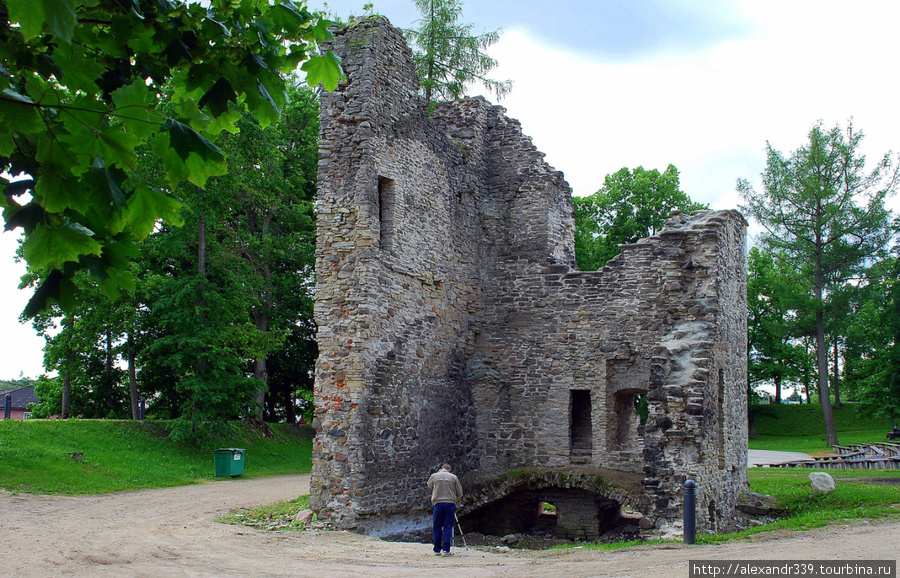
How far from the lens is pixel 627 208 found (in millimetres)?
35375

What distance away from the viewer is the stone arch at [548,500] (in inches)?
596

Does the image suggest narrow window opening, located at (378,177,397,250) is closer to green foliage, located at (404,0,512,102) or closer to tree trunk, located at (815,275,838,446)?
green foliage, located at (404,0,512,102)

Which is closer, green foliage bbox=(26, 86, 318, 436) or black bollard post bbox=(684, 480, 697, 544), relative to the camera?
black bollard post bbox=(684, 480, 697, 544)

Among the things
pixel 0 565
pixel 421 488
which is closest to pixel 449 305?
pixel 421 488

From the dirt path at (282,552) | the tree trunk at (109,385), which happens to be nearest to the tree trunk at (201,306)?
the tree trunk at (109,385)

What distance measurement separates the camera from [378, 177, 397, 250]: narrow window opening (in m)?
14.0

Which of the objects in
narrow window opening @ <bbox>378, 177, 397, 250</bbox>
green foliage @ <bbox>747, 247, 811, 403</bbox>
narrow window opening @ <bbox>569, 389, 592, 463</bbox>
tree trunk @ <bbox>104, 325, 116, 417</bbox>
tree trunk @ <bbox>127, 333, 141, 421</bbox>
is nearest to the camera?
narrow window opening @ <bbox>378, 177, 397, 250</bbox>

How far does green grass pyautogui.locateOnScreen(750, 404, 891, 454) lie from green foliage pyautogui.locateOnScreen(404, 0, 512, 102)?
883 inches

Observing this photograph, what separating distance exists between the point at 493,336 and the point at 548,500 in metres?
3.71

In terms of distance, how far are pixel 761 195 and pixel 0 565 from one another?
97.3ft

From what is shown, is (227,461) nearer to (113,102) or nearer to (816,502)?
(816,502)

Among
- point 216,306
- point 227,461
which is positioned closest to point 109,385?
point 216,306

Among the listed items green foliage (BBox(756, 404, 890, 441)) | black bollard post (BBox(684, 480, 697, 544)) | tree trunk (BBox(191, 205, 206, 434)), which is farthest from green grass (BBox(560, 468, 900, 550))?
green foliage (BBox(756, 404, 890, 441))

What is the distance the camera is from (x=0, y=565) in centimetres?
959
